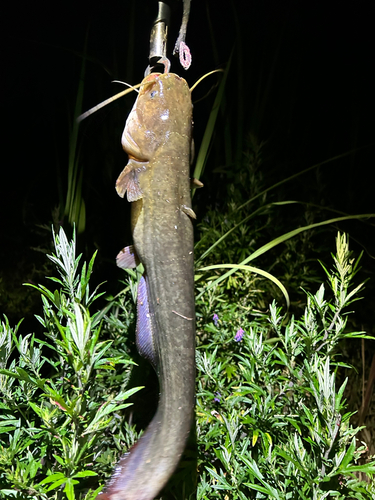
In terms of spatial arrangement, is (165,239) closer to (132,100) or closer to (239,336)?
(239,336)

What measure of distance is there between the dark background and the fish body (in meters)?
0.15

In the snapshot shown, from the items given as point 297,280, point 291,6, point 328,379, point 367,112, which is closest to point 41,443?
point 328,379

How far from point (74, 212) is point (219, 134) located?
0.79m

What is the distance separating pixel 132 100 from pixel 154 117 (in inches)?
21.8

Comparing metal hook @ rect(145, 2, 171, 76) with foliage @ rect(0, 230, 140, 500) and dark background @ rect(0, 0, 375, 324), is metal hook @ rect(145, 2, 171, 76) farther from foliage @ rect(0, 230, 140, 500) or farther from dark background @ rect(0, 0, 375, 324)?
foliage @ rect(0, 230, 140, 500)

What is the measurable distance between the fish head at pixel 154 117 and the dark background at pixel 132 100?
0.35ft

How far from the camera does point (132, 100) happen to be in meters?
1.38

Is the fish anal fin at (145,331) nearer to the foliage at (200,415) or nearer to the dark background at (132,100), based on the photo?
the foliage at (200,415)

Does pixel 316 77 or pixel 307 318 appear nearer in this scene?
pixel 307 318

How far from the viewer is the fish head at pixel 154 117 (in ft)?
2.85

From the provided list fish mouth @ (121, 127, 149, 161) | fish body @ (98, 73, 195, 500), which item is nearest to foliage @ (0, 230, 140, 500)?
fish body @ (98, 73, 195, 500)

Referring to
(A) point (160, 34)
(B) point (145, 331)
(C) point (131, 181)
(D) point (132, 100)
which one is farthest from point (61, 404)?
(D) point (132, 100)

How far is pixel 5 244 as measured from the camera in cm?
138

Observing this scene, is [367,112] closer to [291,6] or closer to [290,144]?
[290,144]
